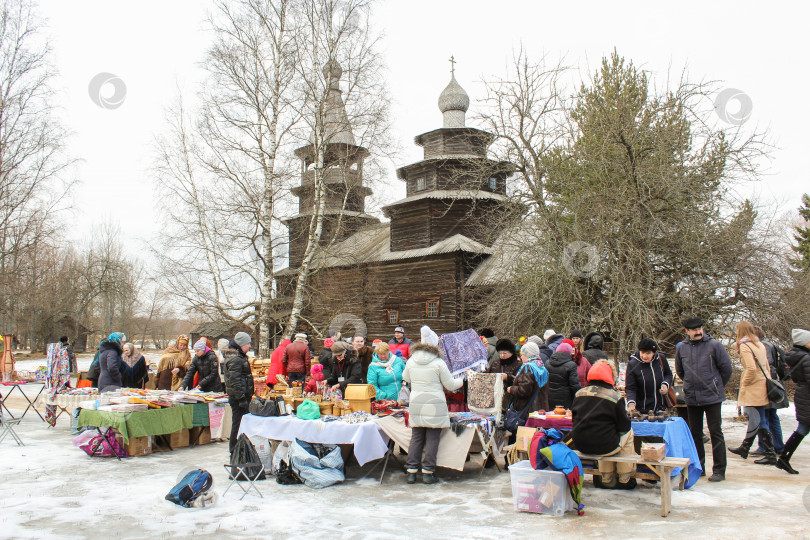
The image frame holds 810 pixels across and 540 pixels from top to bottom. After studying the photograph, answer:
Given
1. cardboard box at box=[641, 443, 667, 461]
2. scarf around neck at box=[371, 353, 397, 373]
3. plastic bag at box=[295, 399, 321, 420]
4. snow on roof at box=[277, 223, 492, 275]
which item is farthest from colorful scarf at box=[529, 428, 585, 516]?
snow on roof at box=[277, 223, 492, 275]

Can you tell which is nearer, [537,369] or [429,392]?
[429,392]

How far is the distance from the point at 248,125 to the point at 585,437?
13.5 metres

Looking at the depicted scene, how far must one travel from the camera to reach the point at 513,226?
15.6 metres

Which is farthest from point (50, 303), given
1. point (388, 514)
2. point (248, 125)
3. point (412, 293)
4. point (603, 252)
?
point (388, 514)

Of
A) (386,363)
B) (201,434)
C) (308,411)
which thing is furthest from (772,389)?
(201,434)

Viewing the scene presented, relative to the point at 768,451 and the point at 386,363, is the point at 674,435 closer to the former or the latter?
the point at 768,451

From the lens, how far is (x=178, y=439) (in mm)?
8664

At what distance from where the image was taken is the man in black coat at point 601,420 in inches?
213

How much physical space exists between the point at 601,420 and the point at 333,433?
2930 millimetres

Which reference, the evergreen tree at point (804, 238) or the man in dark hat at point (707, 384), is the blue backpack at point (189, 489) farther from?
the evergreen tree at point (804, 238)

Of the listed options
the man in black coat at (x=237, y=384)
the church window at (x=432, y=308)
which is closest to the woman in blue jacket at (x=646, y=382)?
the man in black coat at (x=237, y=384)

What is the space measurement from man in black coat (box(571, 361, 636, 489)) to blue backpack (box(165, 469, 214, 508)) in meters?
3.67

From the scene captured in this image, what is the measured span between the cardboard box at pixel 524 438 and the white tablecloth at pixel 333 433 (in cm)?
158

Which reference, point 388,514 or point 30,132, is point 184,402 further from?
point 30,132
